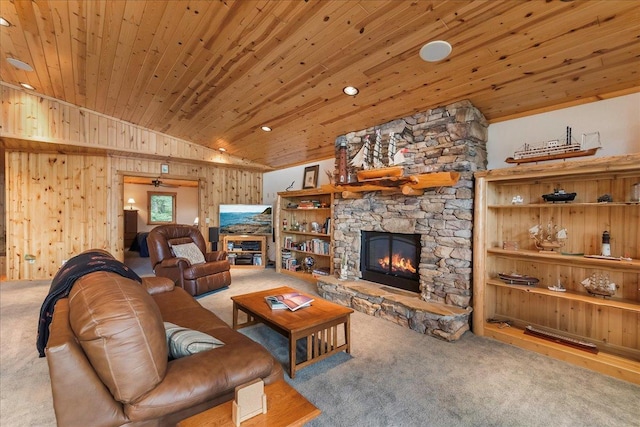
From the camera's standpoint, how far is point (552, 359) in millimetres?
2600

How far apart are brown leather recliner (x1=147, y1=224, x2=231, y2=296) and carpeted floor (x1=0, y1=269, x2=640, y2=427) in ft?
5.24

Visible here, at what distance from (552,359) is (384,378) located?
1.59 m

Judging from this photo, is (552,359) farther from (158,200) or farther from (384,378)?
(158,200)

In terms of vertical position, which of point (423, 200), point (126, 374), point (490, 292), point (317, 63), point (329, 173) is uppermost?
point (317, 63)

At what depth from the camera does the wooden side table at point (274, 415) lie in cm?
109

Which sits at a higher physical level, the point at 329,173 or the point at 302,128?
the point at 302,128

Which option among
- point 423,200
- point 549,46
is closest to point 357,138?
point 423,200

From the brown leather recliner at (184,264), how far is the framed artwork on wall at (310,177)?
6.75 ft

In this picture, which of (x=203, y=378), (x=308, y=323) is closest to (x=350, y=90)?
(x=308, y=323)

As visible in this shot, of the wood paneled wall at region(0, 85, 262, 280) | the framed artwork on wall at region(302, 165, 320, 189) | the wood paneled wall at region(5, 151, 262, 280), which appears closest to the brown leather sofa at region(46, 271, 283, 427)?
the framed artwork on wall at region(302, 165, 320, 189)

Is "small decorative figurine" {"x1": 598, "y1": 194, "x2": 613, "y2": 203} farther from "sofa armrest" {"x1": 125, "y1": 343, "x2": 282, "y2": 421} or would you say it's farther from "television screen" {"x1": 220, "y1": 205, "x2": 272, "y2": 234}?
"television screen" {"x1": 220, "y1": 205, "x2": 272, "y2": 234}

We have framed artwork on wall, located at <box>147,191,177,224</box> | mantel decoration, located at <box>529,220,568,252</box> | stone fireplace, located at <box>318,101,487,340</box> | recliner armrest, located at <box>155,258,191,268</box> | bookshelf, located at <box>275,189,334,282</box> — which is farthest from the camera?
framed artwork on wall, located at <box>147,191,177,224</box>

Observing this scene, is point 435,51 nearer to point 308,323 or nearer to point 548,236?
point 548,236

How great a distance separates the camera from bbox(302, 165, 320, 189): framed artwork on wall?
5.67 m
